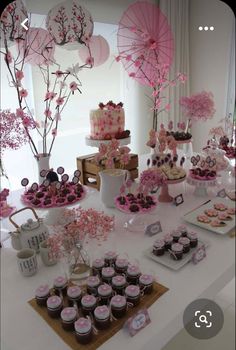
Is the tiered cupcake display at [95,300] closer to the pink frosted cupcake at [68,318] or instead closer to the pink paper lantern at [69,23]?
the pink frosted cupcake at [68,318]

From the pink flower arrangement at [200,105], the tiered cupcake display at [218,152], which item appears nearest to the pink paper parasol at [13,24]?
the pink flower arrangement at [200,105]

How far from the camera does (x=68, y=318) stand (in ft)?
1.73

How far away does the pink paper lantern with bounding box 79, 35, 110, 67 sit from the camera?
1371mm

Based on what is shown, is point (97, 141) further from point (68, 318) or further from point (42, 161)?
point (68, 318)

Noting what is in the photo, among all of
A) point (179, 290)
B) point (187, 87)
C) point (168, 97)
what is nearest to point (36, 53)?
point (168, 97)

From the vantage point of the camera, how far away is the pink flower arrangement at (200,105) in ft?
1.95

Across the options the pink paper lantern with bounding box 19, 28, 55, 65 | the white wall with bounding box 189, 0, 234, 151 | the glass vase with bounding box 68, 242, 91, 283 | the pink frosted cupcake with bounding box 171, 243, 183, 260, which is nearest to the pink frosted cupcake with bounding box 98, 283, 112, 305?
the glass vase with bounding box 68, 242, 91, 283

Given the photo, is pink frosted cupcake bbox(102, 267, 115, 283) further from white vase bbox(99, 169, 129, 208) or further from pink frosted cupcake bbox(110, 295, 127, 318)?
white vase bbox(99, 169, 129, 208)

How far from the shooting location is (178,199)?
3.46ft

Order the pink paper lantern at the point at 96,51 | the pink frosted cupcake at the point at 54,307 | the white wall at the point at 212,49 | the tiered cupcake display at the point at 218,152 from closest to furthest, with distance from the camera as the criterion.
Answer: the white wall at the point at 212,49, the pink frosted cupcake at the point at 54,307, the tiered cupcake display at the point at 218,152, the pink paper lantern at the point at 96,51

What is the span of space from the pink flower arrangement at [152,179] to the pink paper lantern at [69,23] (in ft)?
2.05

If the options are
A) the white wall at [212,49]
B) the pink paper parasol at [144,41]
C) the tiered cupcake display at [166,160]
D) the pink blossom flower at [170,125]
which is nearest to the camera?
the white wall at [212,49]

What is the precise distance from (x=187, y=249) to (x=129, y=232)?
24 cm

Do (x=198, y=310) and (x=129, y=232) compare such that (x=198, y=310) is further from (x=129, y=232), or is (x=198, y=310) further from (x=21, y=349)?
(x=129, y=232)
